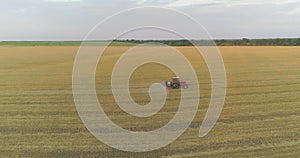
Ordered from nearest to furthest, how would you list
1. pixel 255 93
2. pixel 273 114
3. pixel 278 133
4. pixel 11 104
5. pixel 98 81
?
pixel 278 133, pixel 273 114, pixel 11 104, pixel 255 93, pixel 98 81

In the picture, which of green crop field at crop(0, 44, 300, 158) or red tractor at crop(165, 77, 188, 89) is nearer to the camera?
green crop field at crop(0, 44, 300, 158)

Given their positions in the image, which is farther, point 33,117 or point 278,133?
point 33,117

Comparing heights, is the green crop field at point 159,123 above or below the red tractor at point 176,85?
above

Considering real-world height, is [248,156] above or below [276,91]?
above

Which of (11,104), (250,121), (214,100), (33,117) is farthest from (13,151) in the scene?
(214,100)

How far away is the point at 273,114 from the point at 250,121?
1081 mm

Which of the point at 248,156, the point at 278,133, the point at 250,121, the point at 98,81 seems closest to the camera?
the point at 248,156

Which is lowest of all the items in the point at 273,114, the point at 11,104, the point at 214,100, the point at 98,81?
the point at 98,81

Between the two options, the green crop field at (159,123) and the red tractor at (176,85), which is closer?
the green crop field at (159,123)

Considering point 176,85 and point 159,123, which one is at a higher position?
point 159,123

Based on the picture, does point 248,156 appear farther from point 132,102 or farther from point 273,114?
point 132,102

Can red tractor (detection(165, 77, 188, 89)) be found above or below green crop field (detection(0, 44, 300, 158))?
below

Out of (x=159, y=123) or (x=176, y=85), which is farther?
(x=176, y=85)

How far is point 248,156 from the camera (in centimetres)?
692
